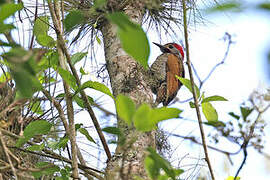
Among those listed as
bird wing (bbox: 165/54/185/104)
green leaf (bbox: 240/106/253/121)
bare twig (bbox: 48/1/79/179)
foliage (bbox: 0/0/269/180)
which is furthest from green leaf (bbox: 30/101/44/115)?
bird wing (bbox: 165/54/185/104)

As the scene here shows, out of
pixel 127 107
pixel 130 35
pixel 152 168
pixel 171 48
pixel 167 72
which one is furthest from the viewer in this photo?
pixel 171 48

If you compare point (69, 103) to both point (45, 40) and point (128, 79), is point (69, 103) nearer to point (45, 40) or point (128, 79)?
point (45, 40)

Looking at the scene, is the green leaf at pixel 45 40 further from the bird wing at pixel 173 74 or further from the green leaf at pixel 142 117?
the bird wing at pixel 173 74

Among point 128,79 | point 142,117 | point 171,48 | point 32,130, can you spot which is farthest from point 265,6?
point 171,48

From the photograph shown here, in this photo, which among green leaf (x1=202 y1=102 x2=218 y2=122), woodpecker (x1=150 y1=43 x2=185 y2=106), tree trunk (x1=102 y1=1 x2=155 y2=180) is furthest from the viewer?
woodpecker (x1=150 y1=43 x2=185 y2=106)

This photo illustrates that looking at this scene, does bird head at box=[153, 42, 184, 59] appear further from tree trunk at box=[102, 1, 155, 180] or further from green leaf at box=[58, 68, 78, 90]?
green leaf at box=[58, 68, 78, 90]

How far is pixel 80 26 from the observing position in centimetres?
267

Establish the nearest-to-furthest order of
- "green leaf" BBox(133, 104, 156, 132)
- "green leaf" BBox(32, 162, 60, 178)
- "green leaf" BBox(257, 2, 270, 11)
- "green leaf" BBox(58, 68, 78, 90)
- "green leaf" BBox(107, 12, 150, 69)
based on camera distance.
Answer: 1. "green leaf" BBox(257, 2, 270, 11)
2. "green leaf" BBox(107, 12, 150, 69)
3. "green leaf" BBox(133, 104, 156, 132)
4. "green leaf" BBox(32, 162, 60, 178)
5. "green leaf" BBox(58, 68, 78, 90)

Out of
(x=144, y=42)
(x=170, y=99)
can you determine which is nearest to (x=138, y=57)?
(x=144, y=42)

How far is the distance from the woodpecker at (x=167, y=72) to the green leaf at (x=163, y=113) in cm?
168

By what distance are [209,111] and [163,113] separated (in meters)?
0.60

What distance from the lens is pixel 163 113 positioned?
3.92 ft

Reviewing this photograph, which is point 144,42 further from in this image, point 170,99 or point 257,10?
point 170,99

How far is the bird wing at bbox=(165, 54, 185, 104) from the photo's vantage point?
362cm
